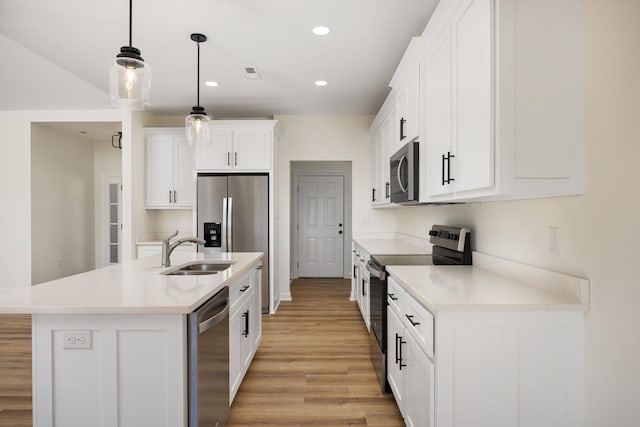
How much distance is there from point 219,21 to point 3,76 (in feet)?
10.3

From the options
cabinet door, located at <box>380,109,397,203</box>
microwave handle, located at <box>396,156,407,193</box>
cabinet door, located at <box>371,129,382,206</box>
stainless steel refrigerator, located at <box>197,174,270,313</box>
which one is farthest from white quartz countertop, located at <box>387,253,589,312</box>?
stainless steel refrigerator, located at <box>197,174,270,313</box>

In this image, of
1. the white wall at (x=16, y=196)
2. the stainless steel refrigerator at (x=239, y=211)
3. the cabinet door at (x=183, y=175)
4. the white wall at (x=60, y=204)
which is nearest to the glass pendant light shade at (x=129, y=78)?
the stainless steel refrigerator at (x=239, y=211)

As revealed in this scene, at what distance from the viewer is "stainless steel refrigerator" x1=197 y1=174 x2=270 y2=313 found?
4648 millimetres

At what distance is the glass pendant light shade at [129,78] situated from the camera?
1.87m

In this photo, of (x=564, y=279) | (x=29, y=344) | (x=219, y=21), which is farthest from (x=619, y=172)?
(x=29, y=344)

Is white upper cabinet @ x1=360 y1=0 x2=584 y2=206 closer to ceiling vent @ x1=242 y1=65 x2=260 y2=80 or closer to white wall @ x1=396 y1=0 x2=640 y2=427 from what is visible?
white wall @ x1=396 y1=0 x2=640 y2=427

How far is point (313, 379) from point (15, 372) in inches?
93.8

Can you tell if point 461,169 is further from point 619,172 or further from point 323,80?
point 323,80

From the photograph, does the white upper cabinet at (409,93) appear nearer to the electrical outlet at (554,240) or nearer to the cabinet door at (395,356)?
the electrical outlet at (554,240)

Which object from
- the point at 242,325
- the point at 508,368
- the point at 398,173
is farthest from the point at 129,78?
the point at 508,368

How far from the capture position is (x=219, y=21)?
272 cm

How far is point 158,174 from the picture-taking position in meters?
5.05

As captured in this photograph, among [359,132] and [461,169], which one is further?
[359,132]

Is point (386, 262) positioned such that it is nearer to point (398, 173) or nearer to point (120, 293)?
point (398, 173)
